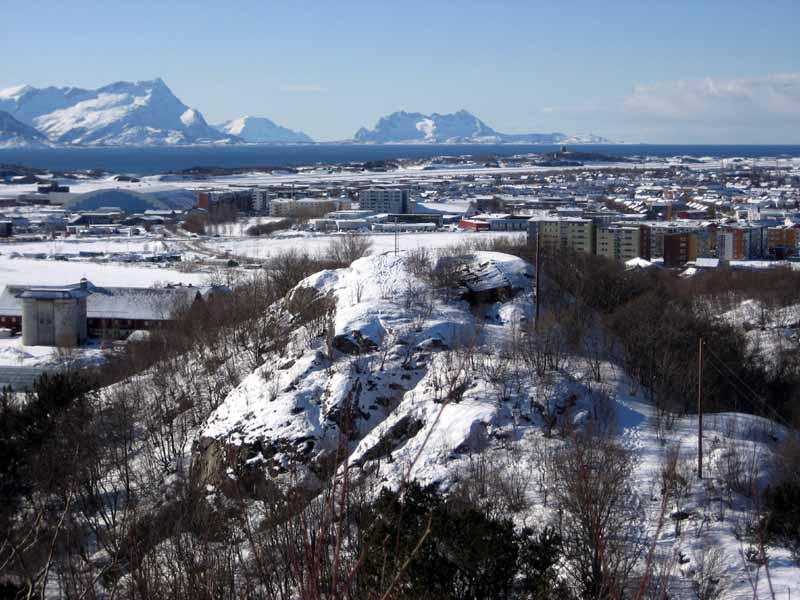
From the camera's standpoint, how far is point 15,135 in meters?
151

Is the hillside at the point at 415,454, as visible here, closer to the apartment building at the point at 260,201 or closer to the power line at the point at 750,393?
the power line at the point at 750,393

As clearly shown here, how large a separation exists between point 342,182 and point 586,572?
69.1 metres

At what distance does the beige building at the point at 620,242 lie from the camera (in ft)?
101

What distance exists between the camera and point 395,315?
425 inches

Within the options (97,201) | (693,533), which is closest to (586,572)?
(693,533)

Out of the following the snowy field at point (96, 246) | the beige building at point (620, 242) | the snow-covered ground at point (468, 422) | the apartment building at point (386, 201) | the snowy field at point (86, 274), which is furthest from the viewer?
the apartment building at point (386, 201)

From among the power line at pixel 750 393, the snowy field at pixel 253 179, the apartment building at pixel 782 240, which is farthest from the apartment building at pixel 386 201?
the power line at pixel 750 393

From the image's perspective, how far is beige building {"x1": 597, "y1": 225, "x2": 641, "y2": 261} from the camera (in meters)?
30.8

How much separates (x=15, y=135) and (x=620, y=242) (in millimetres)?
140261

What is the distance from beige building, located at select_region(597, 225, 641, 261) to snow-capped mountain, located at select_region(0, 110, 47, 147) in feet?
447

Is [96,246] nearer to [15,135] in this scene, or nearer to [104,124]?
[15,135]

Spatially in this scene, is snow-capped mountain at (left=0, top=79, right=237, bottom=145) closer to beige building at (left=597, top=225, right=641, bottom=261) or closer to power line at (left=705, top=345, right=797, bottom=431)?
beige building at (left=597, top=225, right=641, bottom=261)

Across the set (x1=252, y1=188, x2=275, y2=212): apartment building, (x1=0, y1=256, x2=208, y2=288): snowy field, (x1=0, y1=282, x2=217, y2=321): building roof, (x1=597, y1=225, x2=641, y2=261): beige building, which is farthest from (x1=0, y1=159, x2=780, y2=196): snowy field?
(x1=0, y1=282, x2=217, y2=321): building roof

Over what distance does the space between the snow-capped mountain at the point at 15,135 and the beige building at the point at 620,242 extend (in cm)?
13622
